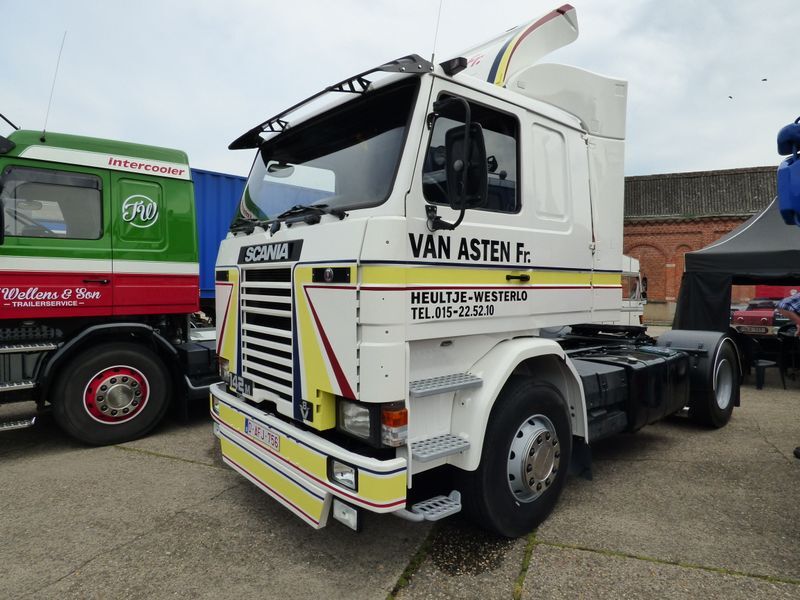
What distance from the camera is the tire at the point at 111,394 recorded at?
4766 mm

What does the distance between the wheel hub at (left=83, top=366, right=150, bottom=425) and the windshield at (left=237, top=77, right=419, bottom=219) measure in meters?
2.44

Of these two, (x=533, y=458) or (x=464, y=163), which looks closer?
(x=464, y=163)

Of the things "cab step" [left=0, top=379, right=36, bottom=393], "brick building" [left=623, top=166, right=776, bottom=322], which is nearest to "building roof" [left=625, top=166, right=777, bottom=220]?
"brick building" [left=623, top=166, right=776, bottom=322]

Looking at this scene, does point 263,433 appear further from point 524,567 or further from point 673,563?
point 673,563

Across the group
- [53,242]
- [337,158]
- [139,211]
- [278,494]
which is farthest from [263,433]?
[139,211]

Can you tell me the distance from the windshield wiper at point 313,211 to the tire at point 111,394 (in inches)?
116

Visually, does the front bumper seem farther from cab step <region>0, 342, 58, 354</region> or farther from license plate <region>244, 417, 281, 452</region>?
cab step <region>0, 342, 58, 354</region>

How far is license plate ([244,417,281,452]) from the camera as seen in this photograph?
289cm

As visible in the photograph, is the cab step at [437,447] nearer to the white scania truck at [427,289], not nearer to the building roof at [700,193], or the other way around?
the white scania truck at [427,289]

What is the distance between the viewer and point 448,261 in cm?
272

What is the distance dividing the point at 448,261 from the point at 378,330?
23.2 inches

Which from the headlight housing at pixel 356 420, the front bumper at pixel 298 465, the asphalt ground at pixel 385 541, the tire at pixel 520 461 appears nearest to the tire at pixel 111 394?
the asphalt ground at pixel 385 541

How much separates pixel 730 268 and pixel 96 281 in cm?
921

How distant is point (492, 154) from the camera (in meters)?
3.07
